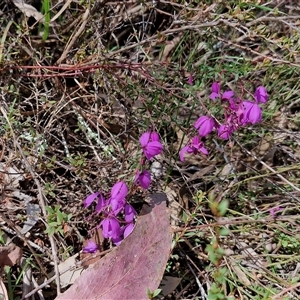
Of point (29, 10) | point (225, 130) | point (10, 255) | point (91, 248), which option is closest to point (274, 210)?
point (225, 130)

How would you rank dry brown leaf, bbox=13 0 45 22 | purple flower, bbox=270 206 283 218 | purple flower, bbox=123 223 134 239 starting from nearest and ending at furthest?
1. purple flower, bbox=123 223 134 239
2. purple flower, bbox=270 206 283 218
3. dry brown leaf, bbox=13 0 45 22

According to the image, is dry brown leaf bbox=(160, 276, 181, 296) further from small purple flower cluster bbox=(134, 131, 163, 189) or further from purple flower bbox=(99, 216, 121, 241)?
small purple flower cluster bbox=(134, 131, 163, 189)

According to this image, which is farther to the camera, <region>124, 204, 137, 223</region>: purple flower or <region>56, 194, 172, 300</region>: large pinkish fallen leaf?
<region>124, 204, 137, 223</region>: purple flower

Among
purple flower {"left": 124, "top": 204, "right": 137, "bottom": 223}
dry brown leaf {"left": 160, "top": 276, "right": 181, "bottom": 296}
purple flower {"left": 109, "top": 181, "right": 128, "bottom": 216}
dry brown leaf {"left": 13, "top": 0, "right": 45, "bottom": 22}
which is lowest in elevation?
dry brown leaf {"left": 160, "top": 276, "right": 181, "bottom": 296}

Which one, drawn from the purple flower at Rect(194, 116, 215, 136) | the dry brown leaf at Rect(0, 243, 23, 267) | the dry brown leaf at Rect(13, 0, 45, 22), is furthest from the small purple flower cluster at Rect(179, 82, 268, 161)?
the dry brown leaf at Rect(13, 0, 45, 22)

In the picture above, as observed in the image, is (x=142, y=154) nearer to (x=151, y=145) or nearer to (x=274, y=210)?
(x=151, y=145)

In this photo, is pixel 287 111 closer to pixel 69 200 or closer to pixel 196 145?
pixel 196 145

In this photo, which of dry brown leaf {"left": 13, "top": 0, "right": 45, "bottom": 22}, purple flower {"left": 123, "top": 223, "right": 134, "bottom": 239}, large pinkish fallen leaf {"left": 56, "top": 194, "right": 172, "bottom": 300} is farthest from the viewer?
dry brown leaf {"left": 13, "top": 0, "right": 45, "bottom": 22}

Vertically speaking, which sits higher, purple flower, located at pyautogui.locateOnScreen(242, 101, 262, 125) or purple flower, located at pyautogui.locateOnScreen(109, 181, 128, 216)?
purple flower, located at pyautogui.locateOnScreen(242, 101, 262, 125)
